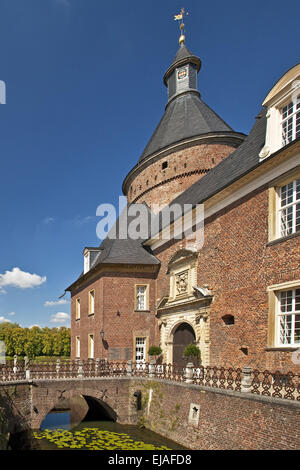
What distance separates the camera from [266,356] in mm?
11180

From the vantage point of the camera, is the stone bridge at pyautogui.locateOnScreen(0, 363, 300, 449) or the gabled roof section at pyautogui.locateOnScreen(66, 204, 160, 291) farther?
the gabled roof section at pyautogui.locateOnScreen(66, 204, 160, 291)

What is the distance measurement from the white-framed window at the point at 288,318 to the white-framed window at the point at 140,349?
10.1 metres

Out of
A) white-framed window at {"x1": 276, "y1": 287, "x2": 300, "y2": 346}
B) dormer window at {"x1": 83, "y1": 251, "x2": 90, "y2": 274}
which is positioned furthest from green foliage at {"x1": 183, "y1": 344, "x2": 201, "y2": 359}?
dormer window at {"x1": 83, "y1": 251, "x2": 90, "y2": 274}

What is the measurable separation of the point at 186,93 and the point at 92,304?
720 inches

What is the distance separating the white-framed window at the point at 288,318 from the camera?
10.5 metres

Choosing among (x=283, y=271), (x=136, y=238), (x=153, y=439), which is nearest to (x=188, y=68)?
(x=136, y=238)

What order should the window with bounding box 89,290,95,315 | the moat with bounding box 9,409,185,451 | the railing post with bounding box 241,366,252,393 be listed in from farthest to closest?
the window with bounding box 89,290,95,315
the moat with bounding box 9,409,185,451
the railing post with bounding box 241,366,252,393

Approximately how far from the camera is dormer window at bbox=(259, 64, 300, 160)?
11.3 meters

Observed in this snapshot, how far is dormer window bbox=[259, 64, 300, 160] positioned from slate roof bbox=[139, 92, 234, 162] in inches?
461

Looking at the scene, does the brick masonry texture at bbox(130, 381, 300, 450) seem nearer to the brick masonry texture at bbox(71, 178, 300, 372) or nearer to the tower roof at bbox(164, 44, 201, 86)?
the brick masonry texture at bbox(71, 178, 300, 372)

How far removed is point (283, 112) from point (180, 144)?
12.8 m

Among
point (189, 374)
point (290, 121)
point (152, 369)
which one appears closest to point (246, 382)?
point (189, 374)

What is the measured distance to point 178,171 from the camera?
24406mm
